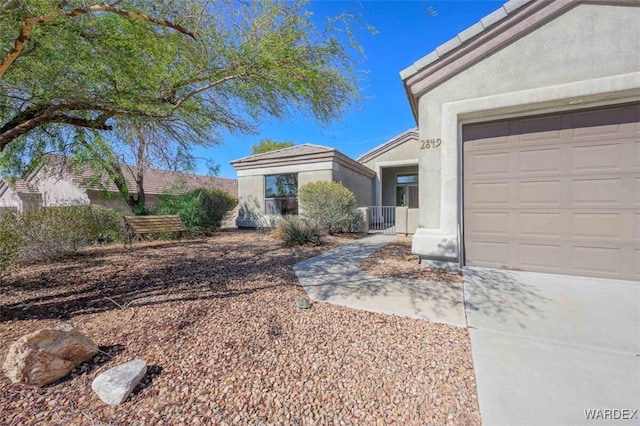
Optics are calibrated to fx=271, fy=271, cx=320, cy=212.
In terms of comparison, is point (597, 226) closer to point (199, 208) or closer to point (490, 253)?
point (490, 253)

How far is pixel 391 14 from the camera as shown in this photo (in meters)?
5.53

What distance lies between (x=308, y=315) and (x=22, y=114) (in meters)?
5.23

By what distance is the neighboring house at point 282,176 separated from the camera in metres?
12.4

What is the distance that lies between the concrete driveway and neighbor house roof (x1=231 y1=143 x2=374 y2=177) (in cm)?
902

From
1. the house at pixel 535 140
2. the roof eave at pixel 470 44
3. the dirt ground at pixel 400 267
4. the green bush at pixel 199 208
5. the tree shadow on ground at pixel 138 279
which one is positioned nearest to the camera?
the tree shadow on ground at pixel 138 279

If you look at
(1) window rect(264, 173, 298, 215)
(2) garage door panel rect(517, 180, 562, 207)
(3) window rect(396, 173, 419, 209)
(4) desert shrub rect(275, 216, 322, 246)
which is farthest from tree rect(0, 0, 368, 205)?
(3) window rect(396, 173, 419, 209)

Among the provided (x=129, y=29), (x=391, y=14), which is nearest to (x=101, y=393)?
(x=129, y=29)

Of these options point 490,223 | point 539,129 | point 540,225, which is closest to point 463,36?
point 539,129

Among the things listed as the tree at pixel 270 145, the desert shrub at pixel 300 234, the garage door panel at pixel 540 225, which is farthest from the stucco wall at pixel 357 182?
the tree at pixel 270 145

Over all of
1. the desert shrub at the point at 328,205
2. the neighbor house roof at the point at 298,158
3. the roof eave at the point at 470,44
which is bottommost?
the desert shrub at the point at 328,205

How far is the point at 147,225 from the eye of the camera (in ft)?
28.8

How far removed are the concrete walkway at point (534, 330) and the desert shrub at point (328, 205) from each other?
207 inches

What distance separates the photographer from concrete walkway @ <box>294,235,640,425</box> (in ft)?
6.60

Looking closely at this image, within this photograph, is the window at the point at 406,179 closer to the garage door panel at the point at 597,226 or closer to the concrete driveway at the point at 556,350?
the garage door panel at the point at 597,226
